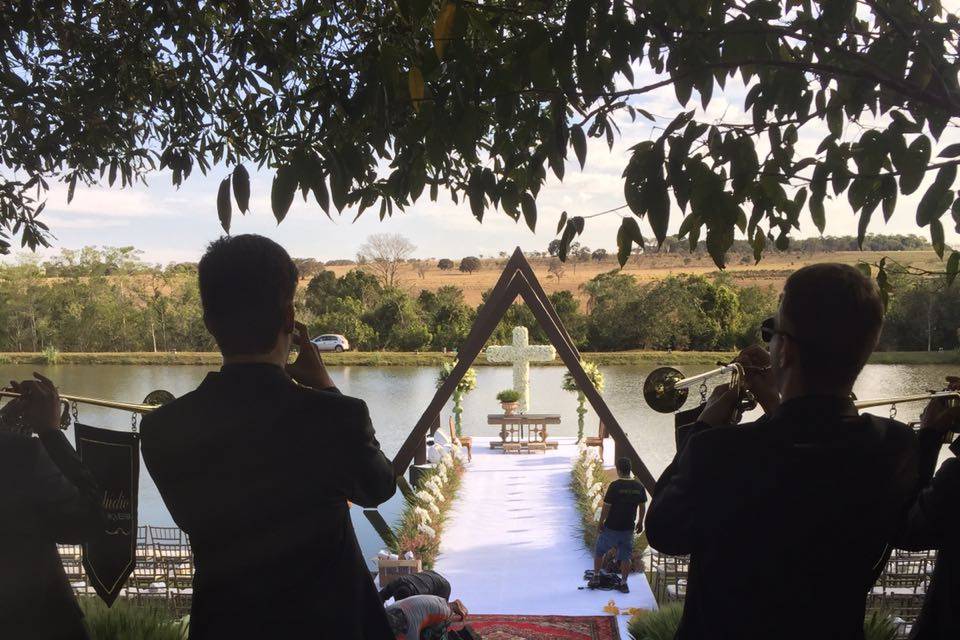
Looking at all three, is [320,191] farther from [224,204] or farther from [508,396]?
[508,396]

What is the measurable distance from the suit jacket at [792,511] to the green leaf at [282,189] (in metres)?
0.96

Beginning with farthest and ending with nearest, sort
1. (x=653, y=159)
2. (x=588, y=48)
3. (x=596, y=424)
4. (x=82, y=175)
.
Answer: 1. (x=596, y=424)
2. (x=82, y=175)
3. (x=588, y=48)
4. (x=653, y=159)

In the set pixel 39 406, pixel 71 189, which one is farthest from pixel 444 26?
pixel 71 189

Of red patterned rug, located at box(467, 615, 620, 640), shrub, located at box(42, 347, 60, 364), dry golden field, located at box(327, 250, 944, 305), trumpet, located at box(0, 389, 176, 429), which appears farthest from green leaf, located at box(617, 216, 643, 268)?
shrub, located at box(42, 347, 60, 364)

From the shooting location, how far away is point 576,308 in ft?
59.2

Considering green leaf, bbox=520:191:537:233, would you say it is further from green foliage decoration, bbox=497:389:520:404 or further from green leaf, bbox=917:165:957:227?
green foliage decoration, bbox=497:389:520:404

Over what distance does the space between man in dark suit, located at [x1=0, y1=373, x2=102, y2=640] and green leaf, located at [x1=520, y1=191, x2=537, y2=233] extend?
1.32 metres

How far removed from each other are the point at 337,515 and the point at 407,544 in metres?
6.33

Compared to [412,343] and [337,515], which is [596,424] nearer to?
[412,343]

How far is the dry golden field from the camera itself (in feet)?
54.5

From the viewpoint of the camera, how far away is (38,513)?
1.89 metres

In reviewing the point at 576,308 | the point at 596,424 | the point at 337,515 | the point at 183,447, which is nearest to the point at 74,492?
the point at 183,447

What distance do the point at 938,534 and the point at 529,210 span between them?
1210 millimetres

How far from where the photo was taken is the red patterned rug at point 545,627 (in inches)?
225
